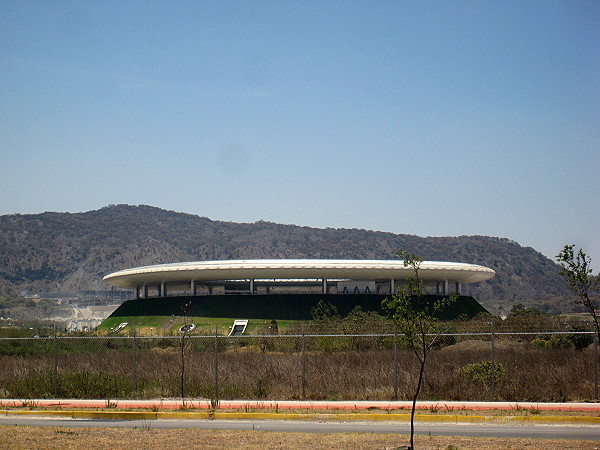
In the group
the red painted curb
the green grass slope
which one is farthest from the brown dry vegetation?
the green grass slope

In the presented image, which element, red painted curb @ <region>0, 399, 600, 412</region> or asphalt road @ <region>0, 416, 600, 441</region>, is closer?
asphalt road @ <region>0, 416, 600, 441</region>

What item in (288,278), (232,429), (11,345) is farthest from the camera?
(288,278)

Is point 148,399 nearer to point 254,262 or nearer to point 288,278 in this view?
point 254,262

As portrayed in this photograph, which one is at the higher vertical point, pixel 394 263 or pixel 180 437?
pixel 394 263

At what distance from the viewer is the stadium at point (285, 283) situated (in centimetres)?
6819

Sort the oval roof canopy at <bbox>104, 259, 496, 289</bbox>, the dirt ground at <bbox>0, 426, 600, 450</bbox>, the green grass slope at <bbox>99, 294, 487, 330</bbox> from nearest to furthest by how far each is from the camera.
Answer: the dirt ground at <bbox>0, 426, 600, 450</bbox> → the oval roof canopy at <bbox>104, 259, 496, 289</bbox> → the green grass slope at <bbox>99, 294, 487, 330</bbox>

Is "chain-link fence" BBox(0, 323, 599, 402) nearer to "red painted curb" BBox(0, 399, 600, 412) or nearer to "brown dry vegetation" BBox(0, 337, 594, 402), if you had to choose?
"brown dry vegetation" BBox(0, 337, 594, 402)

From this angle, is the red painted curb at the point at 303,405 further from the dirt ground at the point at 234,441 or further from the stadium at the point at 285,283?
the stadium at the point at 285,283

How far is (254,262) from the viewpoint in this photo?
68.6m

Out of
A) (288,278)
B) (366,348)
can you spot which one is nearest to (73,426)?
(366,348)

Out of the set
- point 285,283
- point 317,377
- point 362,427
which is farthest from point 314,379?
point 285,283

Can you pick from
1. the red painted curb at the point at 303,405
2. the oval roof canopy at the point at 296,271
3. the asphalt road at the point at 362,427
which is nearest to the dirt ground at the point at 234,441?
the asphalt road at the point at 362,427

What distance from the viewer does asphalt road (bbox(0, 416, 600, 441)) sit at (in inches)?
630

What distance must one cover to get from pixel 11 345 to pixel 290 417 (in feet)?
84.0
